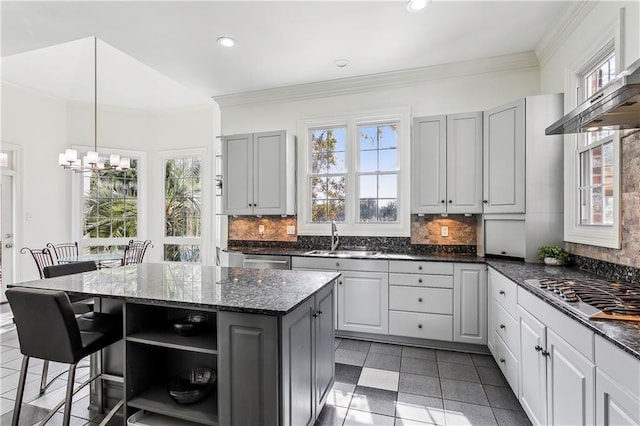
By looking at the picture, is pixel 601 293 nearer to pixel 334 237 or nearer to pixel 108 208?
pixel 334 237

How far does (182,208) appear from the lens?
5.87 metres

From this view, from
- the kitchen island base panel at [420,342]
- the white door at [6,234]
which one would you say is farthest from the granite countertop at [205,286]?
the white door at [6,234]

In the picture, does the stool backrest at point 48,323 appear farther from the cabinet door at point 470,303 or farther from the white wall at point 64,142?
the white wall at point 64,142

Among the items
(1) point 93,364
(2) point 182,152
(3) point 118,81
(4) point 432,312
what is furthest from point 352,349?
(3) point 118,81

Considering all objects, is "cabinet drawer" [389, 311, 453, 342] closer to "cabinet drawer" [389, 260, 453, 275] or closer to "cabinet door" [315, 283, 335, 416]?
"cabinet drawer" [389, 260, 453, 275]

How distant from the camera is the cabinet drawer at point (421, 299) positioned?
3141 mm

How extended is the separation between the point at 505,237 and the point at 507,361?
120 cm

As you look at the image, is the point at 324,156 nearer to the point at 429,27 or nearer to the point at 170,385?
the point at 429,27

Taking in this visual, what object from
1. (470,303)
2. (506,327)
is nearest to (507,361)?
(506,327)

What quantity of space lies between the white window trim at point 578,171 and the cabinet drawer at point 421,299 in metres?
1.16

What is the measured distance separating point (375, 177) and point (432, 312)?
1.72m

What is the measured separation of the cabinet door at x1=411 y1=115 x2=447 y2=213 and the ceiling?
72cm

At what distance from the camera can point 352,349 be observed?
324 cm

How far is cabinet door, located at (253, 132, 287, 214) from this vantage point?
405 cm
